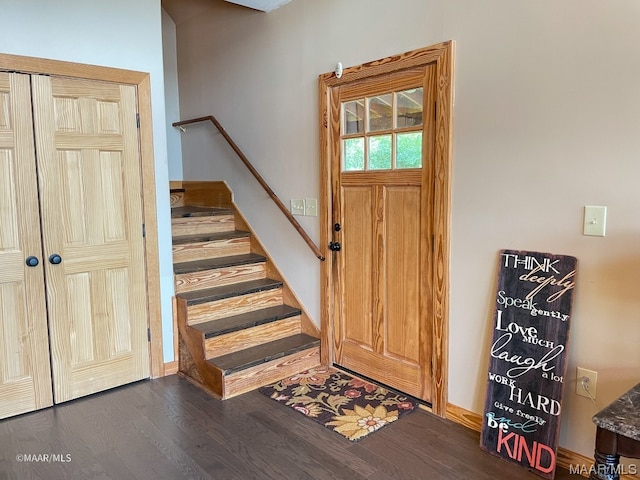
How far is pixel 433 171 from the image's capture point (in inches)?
103

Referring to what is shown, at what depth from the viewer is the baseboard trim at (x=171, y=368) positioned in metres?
3.30

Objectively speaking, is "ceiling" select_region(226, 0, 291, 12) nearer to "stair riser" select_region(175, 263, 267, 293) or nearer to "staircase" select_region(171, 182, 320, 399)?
"staircase" select_region(171, 182, 320, 399)

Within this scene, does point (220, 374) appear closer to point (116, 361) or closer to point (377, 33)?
point (116, 361)

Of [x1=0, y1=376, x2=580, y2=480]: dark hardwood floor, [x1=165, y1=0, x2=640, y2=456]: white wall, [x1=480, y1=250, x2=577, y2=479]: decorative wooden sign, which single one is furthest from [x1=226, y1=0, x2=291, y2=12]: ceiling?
[x1=0, y1=376, x2=580, y2=480]: dark hardwood floor

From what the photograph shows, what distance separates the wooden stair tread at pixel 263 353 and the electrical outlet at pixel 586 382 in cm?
173

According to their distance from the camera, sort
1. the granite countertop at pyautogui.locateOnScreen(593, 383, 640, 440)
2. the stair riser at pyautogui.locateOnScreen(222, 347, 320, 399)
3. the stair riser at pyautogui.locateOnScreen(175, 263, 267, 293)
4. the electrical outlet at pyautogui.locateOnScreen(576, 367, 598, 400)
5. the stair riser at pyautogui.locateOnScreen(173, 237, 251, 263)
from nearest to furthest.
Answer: the granite countertop at pyautogui.locateOnScreen(593, 383, 640, 440)
the electrical outlet at pyautogui.locateOnScreen(576, 367, 598, 400)
the stair riser at pyautogui.locateOnScreen(222, 347, 320, 399)
the stair riser at pyautogui.locateOnScreen(175, 263, 267, 293)
the stair riser at pyautogui.locateOnScreen(173, 237, 251, 263)

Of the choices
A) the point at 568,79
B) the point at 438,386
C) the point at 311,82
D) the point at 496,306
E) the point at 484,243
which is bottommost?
the point at 438,386

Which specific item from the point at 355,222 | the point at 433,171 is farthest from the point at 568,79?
the point at 355,222

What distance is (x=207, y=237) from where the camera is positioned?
3840mm

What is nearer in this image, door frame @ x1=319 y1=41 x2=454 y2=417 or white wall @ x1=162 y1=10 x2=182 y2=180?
door frame @ x1=319 y1=41 x2=454 y2=417

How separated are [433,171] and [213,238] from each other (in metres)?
1.98

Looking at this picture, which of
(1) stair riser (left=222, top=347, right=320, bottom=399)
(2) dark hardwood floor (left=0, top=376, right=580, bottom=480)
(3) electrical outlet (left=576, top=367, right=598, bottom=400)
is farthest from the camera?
(1) stair riser (left=222, top=347, right=320, bottom=399)

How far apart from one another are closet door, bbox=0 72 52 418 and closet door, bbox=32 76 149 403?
0.18 ft

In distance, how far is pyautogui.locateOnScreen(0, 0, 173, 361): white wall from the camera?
260cm
